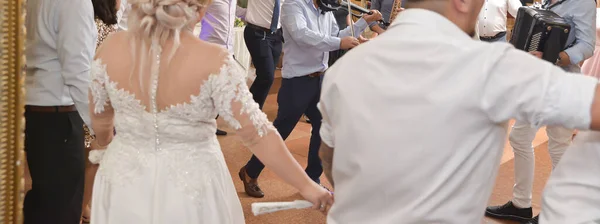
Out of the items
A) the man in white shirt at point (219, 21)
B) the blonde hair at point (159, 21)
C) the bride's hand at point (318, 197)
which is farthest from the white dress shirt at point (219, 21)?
the bride's hand at point (318, 197)

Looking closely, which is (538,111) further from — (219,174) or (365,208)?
(219,174)

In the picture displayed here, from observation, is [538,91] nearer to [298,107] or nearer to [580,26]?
[580,26]

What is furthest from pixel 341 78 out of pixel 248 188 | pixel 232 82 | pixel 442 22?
pixel 248 188

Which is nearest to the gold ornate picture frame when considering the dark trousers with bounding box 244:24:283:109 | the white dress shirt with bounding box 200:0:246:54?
the white dress shirt with bounding box 200:0:246:54

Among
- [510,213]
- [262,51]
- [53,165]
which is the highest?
[53,165]

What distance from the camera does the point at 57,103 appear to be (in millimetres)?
2562

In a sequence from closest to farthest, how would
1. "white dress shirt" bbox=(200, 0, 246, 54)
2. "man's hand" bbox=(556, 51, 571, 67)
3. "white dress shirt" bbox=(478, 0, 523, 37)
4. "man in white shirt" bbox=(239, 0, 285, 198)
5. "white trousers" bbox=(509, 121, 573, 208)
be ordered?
"man's hand" bbox=(556, 51, 571, 67), "white trousers" bbox=(509, 121, 573, 208), "white dress shirt" bbox=(478, 0, 523, 37), "white dress shirt" bbox=(200, 0, 246, 54), "man in white shirt" bbox=(239, 0, 285, 198)

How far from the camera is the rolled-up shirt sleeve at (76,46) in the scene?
243cm

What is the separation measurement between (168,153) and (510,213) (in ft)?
8.05

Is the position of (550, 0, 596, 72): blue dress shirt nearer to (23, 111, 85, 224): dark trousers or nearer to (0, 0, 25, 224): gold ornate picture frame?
(23, 111, 85, 224): dark trousers

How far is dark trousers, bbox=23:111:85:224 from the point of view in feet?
8.43

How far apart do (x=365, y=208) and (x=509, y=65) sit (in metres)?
0.47

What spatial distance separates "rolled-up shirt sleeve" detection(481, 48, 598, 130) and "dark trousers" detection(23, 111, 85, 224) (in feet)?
6.43

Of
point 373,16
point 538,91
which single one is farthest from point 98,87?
point 373,16
